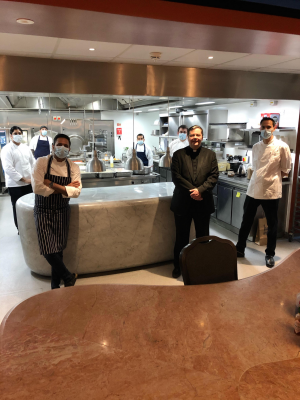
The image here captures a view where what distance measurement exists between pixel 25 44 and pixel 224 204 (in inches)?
147

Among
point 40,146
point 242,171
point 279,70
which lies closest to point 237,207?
point 242,171

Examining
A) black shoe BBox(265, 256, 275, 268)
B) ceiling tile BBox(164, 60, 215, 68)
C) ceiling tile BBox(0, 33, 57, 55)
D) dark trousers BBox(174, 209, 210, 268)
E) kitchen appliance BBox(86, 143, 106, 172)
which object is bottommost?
black shoe BBox(265, 256, 275, 268)

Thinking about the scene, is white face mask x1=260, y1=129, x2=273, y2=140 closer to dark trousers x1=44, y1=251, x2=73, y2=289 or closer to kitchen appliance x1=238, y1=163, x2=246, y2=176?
kitchen appliance x1=238, y1=163, x2=246, y2=176

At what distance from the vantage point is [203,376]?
3.67 feet

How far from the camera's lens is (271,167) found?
3900mm

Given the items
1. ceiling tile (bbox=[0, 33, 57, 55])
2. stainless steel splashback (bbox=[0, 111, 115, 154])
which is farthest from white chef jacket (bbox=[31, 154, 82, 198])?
stainless steel splashback (bbox=[0, 111, 115, 154])

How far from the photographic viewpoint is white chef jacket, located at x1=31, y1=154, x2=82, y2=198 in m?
2.80

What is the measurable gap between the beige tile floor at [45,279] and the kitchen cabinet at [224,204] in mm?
683

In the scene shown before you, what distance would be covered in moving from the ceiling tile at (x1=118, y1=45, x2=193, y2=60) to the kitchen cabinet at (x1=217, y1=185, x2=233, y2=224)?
255cm

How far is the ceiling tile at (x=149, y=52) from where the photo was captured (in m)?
2.78

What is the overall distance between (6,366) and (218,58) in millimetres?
3175

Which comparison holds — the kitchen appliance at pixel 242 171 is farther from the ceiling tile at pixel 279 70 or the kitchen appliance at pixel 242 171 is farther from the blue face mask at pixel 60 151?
the blue face mask at pixel 60 151

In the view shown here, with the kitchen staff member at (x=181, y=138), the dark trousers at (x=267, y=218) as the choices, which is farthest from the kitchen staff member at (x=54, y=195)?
the kitchen staff member at (x=181, y=138)

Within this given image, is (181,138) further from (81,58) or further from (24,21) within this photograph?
(24,21)
